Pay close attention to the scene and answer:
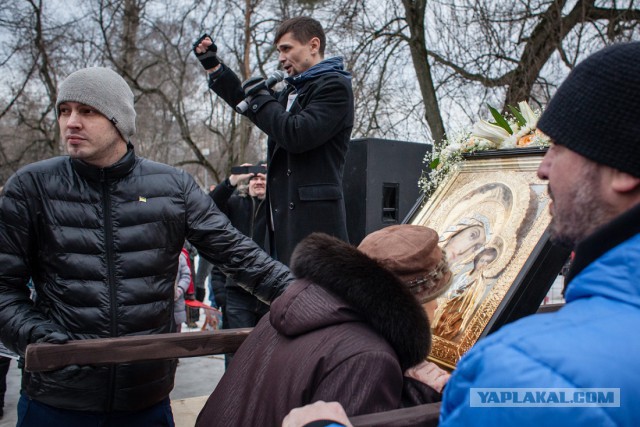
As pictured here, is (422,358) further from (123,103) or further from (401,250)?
(123,103)

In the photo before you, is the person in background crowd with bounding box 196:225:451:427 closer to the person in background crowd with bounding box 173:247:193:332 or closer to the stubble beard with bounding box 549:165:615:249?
the stubble beard with bounding box 549:165:615:249

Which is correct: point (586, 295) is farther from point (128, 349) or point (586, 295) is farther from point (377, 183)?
point (377, 183)

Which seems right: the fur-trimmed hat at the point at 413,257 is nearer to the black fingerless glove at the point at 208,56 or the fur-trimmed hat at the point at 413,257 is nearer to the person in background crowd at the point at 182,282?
the black fingerless glove at the point at 208,56

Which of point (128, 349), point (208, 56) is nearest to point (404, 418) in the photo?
point (128, 349)

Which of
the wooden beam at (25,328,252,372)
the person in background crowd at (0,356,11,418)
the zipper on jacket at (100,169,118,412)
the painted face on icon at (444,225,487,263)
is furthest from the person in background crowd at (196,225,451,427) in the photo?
the person in background crowd at (0,356,11,418)

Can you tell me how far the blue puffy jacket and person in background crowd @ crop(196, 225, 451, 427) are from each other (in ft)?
1.58

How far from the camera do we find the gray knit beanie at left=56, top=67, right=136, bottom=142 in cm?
220

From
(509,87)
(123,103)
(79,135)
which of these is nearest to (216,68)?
(123,103)

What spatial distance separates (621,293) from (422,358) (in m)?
0.76

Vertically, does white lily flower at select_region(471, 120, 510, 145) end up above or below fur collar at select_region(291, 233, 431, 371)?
above

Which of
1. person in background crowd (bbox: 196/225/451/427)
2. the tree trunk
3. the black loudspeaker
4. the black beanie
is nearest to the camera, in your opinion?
the black beanie

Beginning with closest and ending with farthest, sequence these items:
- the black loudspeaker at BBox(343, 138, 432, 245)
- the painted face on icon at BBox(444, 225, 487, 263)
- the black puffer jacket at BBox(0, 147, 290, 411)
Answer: the black puffer jacket at BBox(0, 147, 290, 411)
the painted face on icon at BBox(444, 225, 487, 263)
the black loudspeaker at BBox(343, 138, 432, 245)

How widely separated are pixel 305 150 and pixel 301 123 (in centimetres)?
16

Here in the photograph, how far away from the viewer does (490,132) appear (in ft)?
9.39
